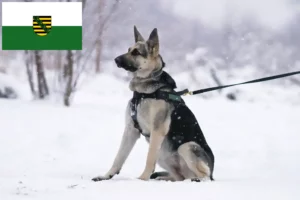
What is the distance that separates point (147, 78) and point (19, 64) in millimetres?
7825

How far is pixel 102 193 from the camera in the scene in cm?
292

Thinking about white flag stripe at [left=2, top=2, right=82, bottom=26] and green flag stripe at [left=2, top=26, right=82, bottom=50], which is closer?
white flag stripe at [left=2, top=2, right=82, bottom=26]

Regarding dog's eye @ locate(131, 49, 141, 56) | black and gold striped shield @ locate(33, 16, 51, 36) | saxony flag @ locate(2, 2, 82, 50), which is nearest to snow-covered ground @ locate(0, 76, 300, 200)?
dog's eye @ locate(131, 49, 141, 56)

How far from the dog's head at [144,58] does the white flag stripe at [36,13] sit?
5326 mm

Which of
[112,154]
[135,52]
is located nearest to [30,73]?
[112,154]

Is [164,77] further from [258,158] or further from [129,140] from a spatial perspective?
[258,158]

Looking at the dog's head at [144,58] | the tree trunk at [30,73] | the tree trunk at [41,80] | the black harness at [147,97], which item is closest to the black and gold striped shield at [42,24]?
the tree trunk at [41,80]

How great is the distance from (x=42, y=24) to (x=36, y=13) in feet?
0.95

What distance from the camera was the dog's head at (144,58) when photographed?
13.4 ft

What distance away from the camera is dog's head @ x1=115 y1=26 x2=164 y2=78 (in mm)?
4086

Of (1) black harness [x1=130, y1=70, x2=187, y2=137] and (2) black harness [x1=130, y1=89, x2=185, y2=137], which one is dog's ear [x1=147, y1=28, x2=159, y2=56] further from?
(2) black harness [x1=130, y1=89, x2=185, y2=137]

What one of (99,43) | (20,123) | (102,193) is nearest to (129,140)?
(102,193)

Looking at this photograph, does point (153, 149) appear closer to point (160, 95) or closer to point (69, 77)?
point (160, 95)

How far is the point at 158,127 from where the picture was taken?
401cm
